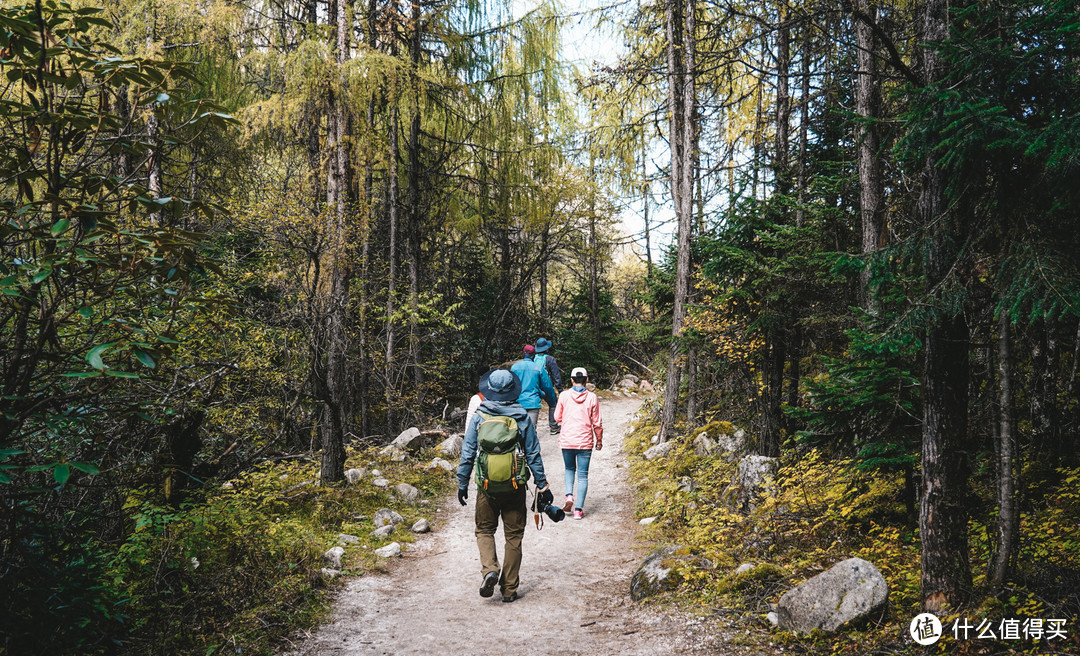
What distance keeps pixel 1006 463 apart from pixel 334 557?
239 inches

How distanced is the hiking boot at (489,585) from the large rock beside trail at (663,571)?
1.31 m

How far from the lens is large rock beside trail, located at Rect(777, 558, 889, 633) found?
389cm

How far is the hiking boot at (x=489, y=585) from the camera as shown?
5.28 m

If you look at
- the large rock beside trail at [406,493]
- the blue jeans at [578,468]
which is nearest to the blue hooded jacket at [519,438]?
the blue jeans at [578,468]

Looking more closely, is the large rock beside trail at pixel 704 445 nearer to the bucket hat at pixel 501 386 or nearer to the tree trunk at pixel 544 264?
the bucket hat at pixel 501 386

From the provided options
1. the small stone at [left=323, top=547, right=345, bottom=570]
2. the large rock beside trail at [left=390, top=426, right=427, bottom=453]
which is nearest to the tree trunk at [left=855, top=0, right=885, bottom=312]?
the small stone at [left=323, top=547, right=345, bottom=570]

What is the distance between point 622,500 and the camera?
9180mm

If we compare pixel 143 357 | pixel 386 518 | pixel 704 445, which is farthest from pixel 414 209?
pixel 143 357

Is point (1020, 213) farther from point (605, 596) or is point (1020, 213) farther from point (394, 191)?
point (394, 191)

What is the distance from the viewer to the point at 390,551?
22.3 ft

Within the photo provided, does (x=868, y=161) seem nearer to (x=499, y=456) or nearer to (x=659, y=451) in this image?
(x=499, y=456)

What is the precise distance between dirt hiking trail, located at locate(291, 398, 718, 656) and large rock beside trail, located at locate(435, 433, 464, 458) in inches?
129

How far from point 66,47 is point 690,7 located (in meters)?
11.5

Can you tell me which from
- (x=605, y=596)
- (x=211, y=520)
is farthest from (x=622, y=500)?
(x=211, y=520)
